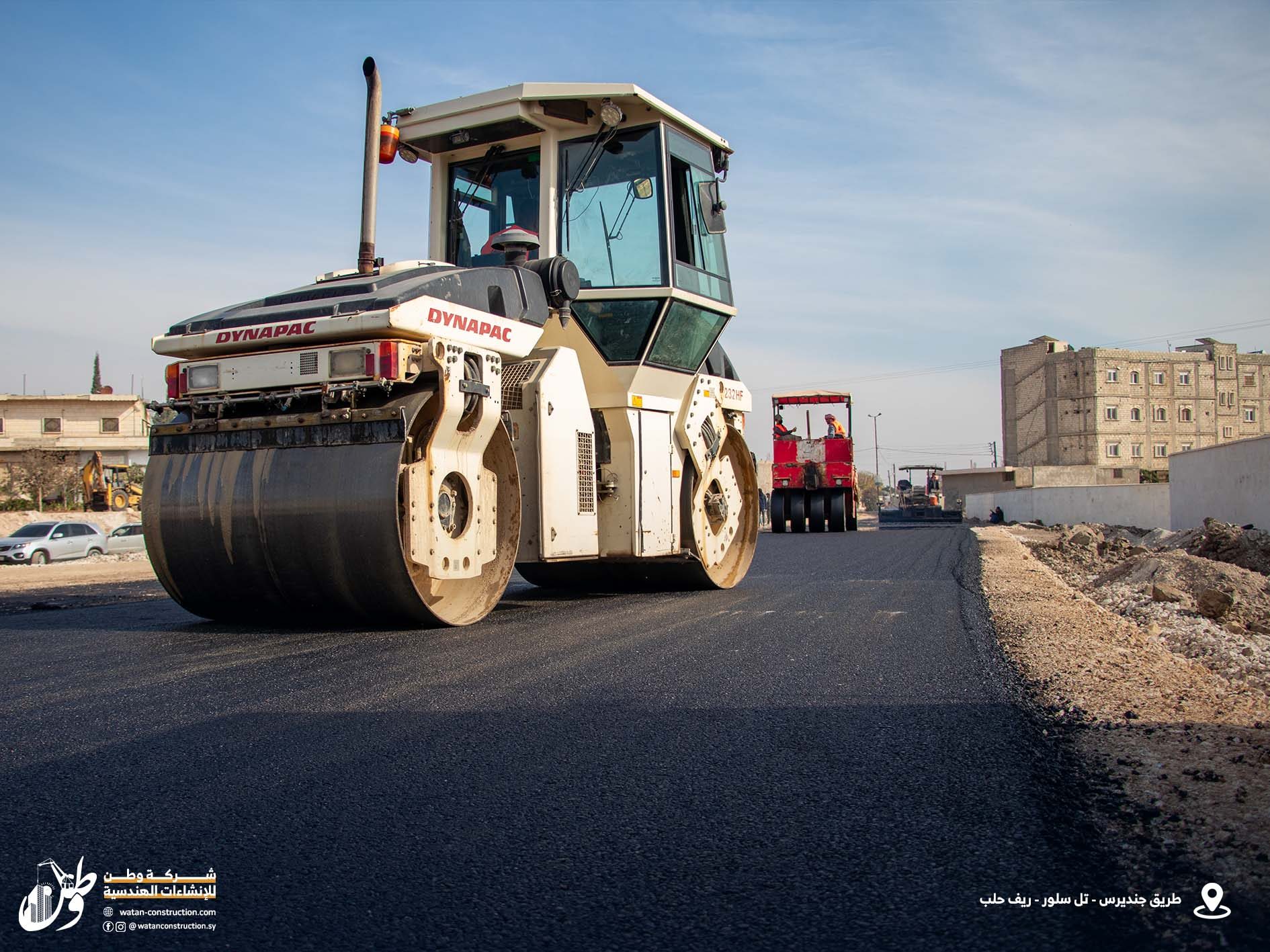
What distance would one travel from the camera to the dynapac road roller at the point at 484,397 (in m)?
5.77

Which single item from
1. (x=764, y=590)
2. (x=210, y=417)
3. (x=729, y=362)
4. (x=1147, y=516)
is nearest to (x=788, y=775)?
(x=210, y=417)

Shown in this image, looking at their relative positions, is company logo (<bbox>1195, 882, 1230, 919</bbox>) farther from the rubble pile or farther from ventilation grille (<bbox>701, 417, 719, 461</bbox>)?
ventilation grille (<bbox>701, 417, 719, 461</bbox>)

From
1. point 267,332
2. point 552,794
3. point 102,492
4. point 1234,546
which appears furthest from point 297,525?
point 102,492

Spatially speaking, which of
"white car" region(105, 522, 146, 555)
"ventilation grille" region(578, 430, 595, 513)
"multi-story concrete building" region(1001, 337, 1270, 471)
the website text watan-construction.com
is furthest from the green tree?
"multi-story concrete building" region(1001, 337, 1270, 471)

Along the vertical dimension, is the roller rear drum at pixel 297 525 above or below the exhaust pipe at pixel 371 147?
below

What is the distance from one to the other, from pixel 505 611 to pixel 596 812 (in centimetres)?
486

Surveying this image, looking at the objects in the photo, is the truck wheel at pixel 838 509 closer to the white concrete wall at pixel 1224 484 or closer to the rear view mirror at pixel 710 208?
the white concrete wall at pixel 1224 484

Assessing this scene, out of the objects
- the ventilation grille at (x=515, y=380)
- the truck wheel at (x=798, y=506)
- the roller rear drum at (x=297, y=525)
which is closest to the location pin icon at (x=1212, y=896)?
the roller rear drum at (x=297, y=525)

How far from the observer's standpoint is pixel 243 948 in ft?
6.45

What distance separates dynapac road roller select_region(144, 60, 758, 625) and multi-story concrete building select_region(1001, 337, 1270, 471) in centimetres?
6824

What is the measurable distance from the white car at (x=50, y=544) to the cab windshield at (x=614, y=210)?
705 inches

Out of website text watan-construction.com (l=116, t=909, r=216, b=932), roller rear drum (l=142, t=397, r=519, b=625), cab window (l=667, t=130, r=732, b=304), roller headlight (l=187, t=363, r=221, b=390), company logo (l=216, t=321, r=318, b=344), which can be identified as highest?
cab window (l=667, t=130, r=732, b=304)

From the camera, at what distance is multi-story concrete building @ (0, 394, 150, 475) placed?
51.3m

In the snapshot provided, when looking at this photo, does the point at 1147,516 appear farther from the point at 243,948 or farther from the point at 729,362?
the point at 243,948
